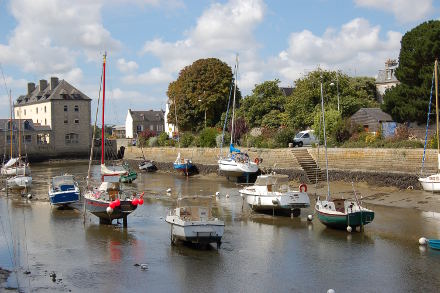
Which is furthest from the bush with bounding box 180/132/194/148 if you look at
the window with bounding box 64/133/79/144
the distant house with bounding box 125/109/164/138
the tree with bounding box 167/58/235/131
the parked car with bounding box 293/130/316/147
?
the distant house with bounding box 125/109/164/138

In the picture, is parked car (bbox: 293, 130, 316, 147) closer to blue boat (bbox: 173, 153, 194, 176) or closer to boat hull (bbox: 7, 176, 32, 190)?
blue boat (bbox: 173, 153, 194, 176)

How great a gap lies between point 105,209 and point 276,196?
7.77 m

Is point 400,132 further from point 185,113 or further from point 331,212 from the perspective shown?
point 185,113

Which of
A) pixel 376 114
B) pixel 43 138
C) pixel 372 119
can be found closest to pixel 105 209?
pixel 372 119

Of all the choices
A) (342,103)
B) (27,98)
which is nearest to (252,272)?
(342,103)

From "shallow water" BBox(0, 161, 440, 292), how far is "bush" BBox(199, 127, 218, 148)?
2651cm

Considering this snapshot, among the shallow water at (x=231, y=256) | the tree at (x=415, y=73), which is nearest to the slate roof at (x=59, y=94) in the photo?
the tree at (x=415, y=73)

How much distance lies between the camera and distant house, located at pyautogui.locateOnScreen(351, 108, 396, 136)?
42281 millimetres

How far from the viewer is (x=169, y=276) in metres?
16.3

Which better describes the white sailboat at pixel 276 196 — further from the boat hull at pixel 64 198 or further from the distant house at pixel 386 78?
the distant house at pixel 386 78

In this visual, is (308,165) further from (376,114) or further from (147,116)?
(147,116)

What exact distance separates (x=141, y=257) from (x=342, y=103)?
33782 millimetres

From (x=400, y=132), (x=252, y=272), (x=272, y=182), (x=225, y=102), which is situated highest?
(x=225, y=102)

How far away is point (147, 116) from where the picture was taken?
111875mm
